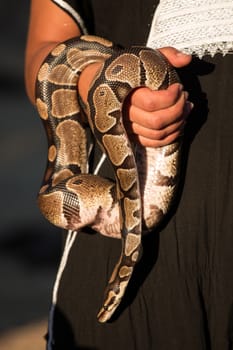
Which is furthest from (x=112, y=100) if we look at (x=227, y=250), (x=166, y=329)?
(x=166, y=329)

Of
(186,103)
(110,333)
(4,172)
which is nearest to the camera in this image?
(186,103)

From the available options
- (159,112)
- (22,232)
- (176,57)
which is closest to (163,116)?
(159,112)

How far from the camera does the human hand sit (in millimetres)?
1839

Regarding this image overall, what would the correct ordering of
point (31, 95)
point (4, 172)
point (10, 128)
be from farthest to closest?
1. point (10, 128)
2. point (4, 172)
3. point (31, 95)

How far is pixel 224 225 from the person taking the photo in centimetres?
196

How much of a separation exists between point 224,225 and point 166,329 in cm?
30

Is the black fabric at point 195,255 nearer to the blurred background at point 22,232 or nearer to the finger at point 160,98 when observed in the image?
the finger at point 160,98

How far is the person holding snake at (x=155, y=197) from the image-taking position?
1.95 metres

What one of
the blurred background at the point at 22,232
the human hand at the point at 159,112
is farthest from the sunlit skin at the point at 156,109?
the blurred background at the point at 22,232

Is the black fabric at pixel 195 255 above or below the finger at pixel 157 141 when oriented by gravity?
below

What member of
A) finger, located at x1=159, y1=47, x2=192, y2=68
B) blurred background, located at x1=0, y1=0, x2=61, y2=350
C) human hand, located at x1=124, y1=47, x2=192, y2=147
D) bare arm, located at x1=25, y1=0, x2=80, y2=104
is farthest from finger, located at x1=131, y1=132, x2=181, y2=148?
A: blurred background, located at x1=0, y1=0, x2=61, y2=350

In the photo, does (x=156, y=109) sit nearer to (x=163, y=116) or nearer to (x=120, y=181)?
(x=163, y=116)

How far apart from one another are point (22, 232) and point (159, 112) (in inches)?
163

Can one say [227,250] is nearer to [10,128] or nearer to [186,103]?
[186,103]
